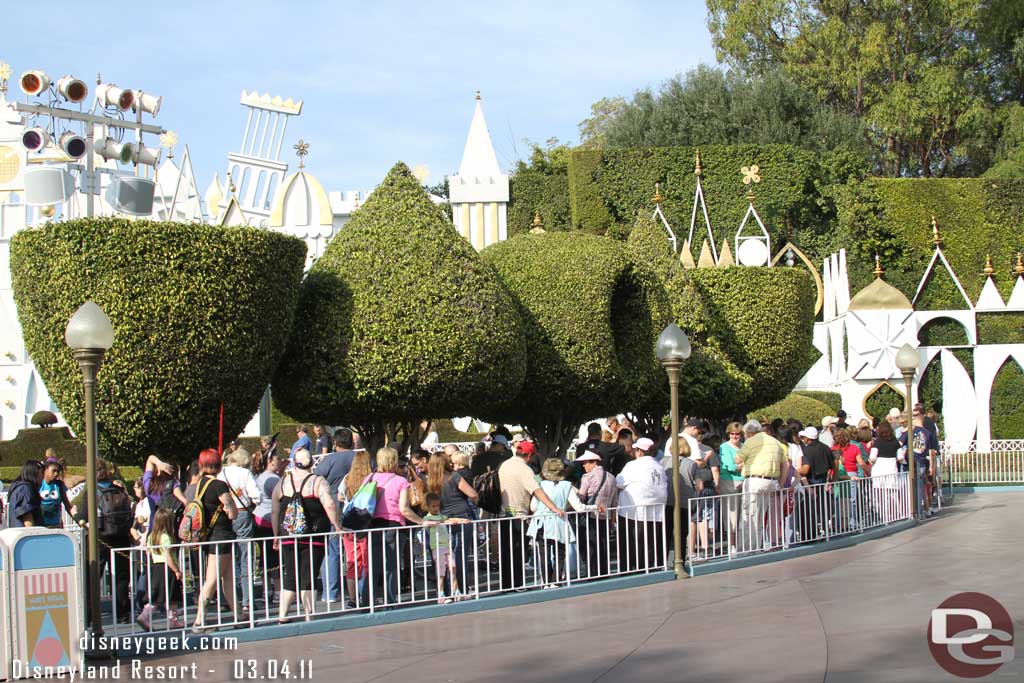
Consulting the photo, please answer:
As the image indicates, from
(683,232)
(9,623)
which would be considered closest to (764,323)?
(9,623)

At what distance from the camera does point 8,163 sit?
142 feet

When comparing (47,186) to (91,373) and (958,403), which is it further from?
(958,403)

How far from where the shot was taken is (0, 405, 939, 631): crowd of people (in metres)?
9.89

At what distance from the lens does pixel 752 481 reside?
13633 mm

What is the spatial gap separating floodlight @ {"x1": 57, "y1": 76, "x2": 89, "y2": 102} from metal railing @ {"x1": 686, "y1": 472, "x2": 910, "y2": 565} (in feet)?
51.8

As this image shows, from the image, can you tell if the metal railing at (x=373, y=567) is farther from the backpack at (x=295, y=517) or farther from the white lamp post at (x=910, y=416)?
the white lamp post at (x=910, y=416)

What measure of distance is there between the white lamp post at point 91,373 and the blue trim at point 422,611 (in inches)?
24.3

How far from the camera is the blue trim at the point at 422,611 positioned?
9531 mm

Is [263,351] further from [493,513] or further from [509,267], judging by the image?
[509,267]

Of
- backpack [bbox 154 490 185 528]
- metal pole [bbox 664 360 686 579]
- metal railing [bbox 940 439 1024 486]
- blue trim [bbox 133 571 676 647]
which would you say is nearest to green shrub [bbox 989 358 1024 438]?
metal railing [bbox 940 439 1024 486]

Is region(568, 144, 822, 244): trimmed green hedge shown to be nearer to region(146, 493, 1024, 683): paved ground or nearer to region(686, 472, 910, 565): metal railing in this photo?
region(686, 472, 910, 565): metal railing

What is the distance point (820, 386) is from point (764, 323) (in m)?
11.8

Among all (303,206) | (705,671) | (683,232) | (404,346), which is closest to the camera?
(705,671)

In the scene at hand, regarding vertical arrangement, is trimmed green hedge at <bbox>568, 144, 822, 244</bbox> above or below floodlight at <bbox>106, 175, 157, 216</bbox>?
above
